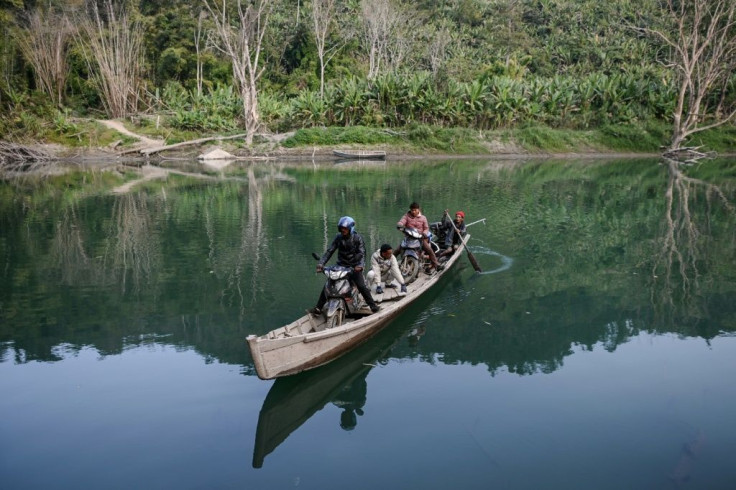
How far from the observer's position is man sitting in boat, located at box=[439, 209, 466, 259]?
12.9 meters

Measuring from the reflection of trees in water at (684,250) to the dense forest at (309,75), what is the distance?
16929mm

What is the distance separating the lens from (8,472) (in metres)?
5.99

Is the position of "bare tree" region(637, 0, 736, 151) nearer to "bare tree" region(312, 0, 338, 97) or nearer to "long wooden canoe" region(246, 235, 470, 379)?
"bare tree" region(312, 0, 338, 97)

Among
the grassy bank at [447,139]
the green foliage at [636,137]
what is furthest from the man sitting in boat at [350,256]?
the green foliage at [636,137]

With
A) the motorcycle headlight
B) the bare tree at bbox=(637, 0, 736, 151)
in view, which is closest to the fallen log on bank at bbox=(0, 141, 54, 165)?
the motorcycle headlight

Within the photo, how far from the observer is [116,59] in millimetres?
40625

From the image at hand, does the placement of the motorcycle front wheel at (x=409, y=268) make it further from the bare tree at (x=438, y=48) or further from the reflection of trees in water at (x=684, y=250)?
the bare tree at (x=438, y=48)

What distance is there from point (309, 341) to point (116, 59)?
39.1m

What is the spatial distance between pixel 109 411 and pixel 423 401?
371cm

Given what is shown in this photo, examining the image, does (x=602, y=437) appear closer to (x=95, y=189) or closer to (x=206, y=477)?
(x=206, y=477)

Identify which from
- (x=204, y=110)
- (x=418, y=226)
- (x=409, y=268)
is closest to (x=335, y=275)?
(x=409, y=268)

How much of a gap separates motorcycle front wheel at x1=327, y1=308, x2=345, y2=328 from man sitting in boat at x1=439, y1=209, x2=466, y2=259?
4.64 metres

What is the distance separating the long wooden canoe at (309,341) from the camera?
7.07 meters

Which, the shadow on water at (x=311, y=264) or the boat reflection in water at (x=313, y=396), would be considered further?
the shadow on water at (x=311, y=264)
